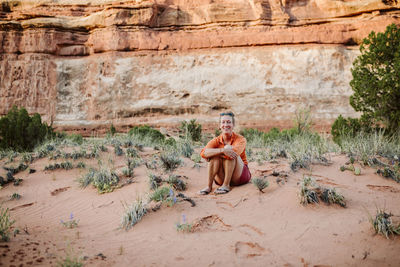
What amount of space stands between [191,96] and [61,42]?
1157cm

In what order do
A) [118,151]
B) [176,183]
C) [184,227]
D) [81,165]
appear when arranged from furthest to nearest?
[118,151] < [81,165] < [176,183] < [184,227]

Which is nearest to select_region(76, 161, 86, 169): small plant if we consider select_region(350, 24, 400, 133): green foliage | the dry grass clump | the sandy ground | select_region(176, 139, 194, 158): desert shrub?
the sandy ground

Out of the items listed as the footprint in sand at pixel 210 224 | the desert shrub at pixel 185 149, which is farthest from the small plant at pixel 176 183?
the desert shrub at pixel 185 149

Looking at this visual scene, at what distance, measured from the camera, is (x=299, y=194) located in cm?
343

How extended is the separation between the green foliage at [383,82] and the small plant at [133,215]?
9.35m

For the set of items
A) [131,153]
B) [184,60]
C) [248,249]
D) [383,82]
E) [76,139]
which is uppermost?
[184,60]

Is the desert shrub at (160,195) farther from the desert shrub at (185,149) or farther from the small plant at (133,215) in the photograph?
the desert shrub at (185,149)

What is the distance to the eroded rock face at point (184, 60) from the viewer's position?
1962 cm

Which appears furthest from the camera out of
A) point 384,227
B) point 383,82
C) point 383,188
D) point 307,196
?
point 383,82

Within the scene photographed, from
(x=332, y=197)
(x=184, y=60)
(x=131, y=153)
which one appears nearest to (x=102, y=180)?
(x=131, y=153)

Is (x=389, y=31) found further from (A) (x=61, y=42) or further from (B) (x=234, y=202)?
(A) (x=61, y=42)

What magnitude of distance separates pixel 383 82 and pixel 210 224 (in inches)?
371

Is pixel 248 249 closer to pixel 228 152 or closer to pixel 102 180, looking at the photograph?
pixel 228 152

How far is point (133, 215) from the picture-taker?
3246 mm
